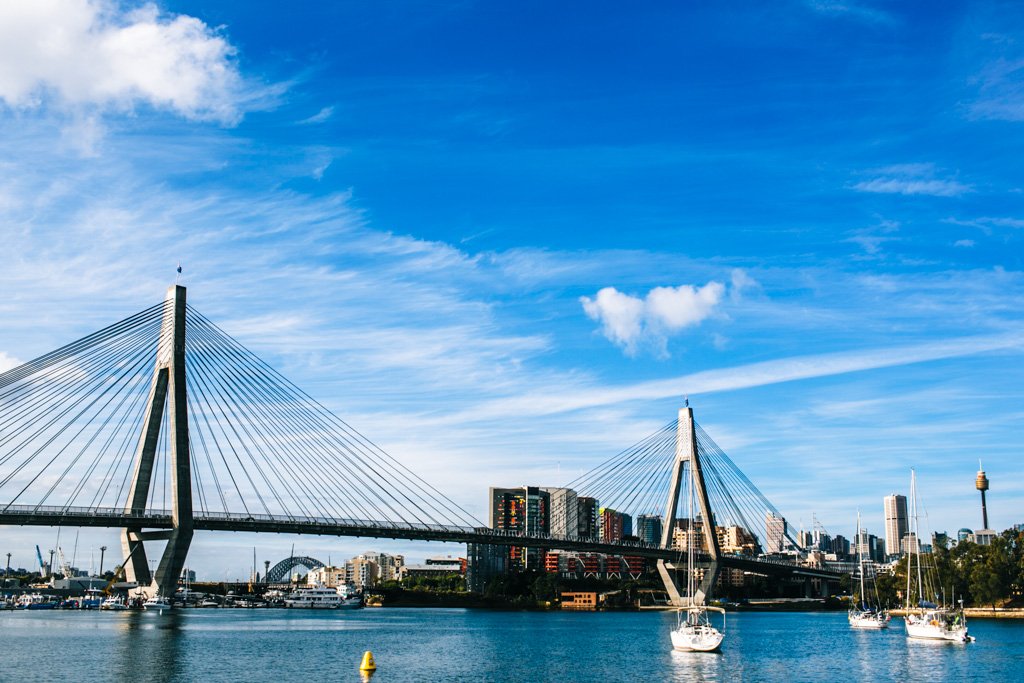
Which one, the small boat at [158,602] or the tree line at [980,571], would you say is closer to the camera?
the small boat at [158,602]

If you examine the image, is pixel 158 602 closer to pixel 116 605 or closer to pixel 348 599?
pixel 116 605

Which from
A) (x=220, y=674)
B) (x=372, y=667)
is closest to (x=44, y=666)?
(x=220, y=674)

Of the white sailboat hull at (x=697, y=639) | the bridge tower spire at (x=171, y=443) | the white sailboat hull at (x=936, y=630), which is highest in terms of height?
the bridge tower spire at (x=171, y=443)

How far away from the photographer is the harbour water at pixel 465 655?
4491 centimetres

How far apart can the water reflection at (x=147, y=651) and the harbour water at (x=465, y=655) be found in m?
0.08

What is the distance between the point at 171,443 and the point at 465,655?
2788cm

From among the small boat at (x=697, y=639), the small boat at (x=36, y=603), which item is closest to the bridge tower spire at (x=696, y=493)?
the small boat at (x=697, y=639)

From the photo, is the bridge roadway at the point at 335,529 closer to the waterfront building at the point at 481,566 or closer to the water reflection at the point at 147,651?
the water reflection at the point at 147,651

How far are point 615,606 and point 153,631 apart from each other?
99160 millimetres

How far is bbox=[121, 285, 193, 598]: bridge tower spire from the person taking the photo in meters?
69.2

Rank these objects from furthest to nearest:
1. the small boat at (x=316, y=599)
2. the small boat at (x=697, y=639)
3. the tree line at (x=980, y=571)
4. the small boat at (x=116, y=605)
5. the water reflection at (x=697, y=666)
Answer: the small boat at (x=316, y=599) < the tree line at (x=980, y=571) < the small boat at (x=116, y=605) < the small boat at (x=697, y=639) < the water reflection at (x=697, y=666)

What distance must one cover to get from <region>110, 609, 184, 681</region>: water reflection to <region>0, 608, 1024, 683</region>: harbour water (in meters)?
0.08

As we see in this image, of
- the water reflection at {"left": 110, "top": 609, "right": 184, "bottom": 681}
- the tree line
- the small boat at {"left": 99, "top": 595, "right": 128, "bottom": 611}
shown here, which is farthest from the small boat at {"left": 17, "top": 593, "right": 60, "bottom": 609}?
the tree line

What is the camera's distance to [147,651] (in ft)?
172
